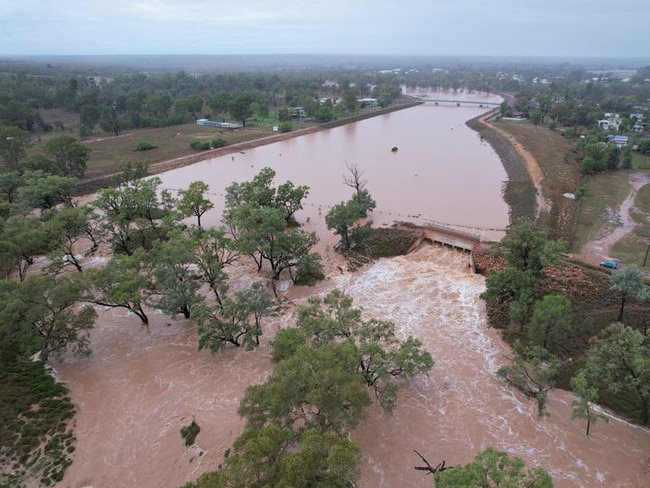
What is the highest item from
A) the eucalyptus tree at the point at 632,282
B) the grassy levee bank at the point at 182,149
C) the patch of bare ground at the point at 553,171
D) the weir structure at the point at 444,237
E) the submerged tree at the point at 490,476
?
the submerged tree at the point at 490,476

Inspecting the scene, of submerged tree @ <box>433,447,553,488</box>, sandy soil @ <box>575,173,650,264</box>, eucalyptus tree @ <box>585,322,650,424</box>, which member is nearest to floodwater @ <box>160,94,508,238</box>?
sandy soil @ <box>575,173,650,264</box>

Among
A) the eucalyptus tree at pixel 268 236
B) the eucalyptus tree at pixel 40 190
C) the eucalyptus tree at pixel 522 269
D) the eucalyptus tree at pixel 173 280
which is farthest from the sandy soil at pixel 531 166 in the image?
the eucalyptus tree at pixel 40 190

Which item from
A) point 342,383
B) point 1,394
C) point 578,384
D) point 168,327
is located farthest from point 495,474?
point 1,394

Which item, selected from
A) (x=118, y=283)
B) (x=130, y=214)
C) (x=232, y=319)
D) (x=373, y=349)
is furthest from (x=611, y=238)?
(x=130, y=214)

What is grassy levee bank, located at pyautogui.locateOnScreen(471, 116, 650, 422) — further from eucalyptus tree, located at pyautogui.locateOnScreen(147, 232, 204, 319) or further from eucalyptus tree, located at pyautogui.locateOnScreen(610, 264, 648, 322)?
eucalyptus tree, located at pyautogui.locateOnScreen(147, 232, 204, 319)

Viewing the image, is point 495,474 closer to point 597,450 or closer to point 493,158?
point 597,450

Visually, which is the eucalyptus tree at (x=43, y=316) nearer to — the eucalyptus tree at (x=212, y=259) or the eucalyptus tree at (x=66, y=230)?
the eucalyptus tree at (x=212, y=259)

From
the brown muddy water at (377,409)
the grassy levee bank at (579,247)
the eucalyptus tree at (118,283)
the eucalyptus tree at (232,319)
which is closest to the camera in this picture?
the brown muddy water at (377,409)
